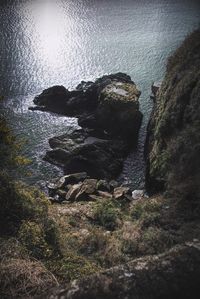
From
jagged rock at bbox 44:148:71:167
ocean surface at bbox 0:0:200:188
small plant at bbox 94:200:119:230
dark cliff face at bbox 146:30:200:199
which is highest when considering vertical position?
ocean surface at bbox 0:0:200:188

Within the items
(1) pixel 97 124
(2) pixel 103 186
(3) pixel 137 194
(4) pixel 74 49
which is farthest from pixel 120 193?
(4) pixel 74 49

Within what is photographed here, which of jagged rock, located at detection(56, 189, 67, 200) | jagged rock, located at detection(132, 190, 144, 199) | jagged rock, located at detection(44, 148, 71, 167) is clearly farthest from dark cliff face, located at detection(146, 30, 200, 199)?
jagged rock, located at detection(44, 148, 71, 167)

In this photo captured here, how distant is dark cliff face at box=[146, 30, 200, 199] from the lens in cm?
1499

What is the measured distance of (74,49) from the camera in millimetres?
48938

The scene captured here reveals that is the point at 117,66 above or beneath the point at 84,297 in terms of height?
above

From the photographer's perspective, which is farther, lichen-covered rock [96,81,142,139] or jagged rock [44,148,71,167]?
lichen-covered rock [96,81,142,139]

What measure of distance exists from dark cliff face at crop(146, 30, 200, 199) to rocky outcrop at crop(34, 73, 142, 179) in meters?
5.46

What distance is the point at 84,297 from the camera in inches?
215

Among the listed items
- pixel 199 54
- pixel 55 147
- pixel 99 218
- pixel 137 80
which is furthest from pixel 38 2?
pixel 99 218

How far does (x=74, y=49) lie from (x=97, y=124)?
21104 millimetres

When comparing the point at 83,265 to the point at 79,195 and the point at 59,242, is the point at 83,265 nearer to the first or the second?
the point at 59,242

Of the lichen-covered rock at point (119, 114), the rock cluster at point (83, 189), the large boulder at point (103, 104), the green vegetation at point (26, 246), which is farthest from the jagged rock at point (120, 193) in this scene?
the lichen-covered rock at point (119, 114)

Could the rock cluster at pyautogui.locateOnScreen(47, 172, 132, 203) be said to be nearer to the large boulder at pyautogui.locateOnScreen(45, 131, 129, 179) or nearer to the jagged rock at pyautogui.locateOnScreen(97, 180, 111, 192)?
the jagged rock at pyautogui.locateOnScreen(97, 180, 111, 192)

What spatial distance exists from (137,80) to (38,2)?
3376 cm
